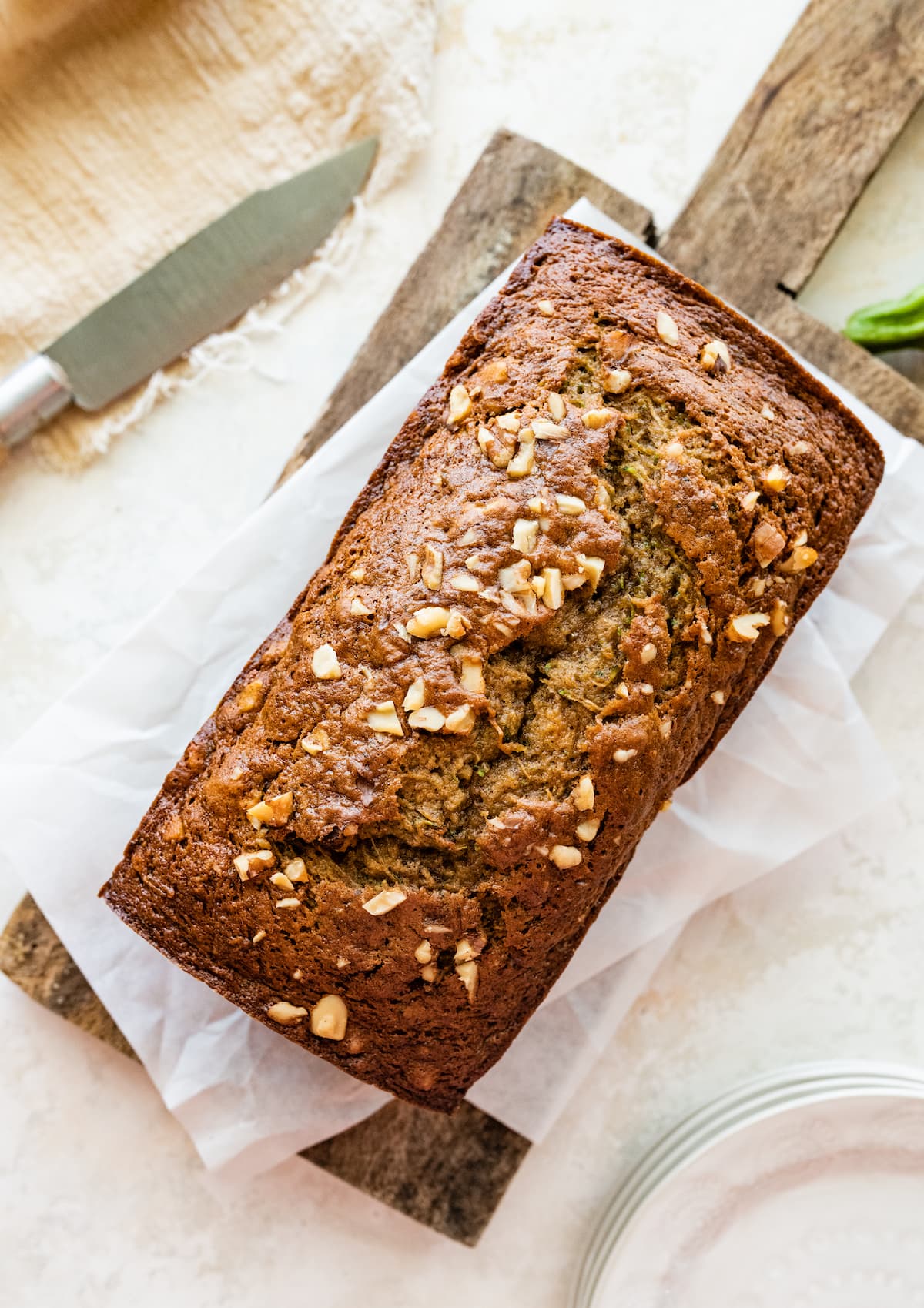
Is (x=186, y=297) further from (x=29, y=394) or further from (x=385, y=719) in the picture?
(x=385, y=719)

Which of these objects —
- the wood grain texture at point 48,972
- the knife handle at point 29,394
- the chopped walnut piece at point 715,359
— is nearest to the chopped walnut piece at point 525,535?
the chopped walnut piece at point 715,359

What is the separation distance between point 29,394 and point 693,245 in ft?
5.03

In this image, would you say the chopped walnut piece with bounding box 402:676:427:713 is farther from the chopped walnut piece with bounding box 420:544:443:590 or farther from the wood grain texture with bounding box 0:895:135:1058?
the wood grain texture with bounding box 0:895:135:1058

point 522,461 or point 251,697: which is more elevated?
point 522,461

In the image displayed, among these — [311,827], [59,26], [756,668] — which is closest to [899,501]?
[756,668]

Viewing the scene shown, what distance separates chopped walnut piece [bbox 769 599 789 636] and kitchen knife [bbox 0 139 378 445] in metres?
1.38

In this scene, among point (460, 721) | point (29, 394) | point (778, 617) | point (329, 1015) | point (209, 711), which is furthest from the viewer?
point (29, 394)

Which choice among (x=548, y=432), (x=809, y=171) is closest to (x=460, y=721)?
(x=548, y=432)

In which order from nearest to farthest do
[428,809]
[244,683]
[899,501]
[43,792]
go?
1. [428,809]
2. [244,683]
3. [43,792]
4. [899,501]

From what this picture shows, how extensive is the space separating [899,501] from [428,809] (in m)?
1.29

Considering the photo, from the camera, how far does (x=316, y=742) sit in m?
1.73

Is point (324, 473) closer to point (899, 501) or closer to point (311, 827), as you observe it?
point (311, 827)

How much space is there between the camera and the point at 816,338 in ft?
7.44

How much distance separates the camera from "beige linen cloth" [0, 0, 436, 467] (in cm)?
235
